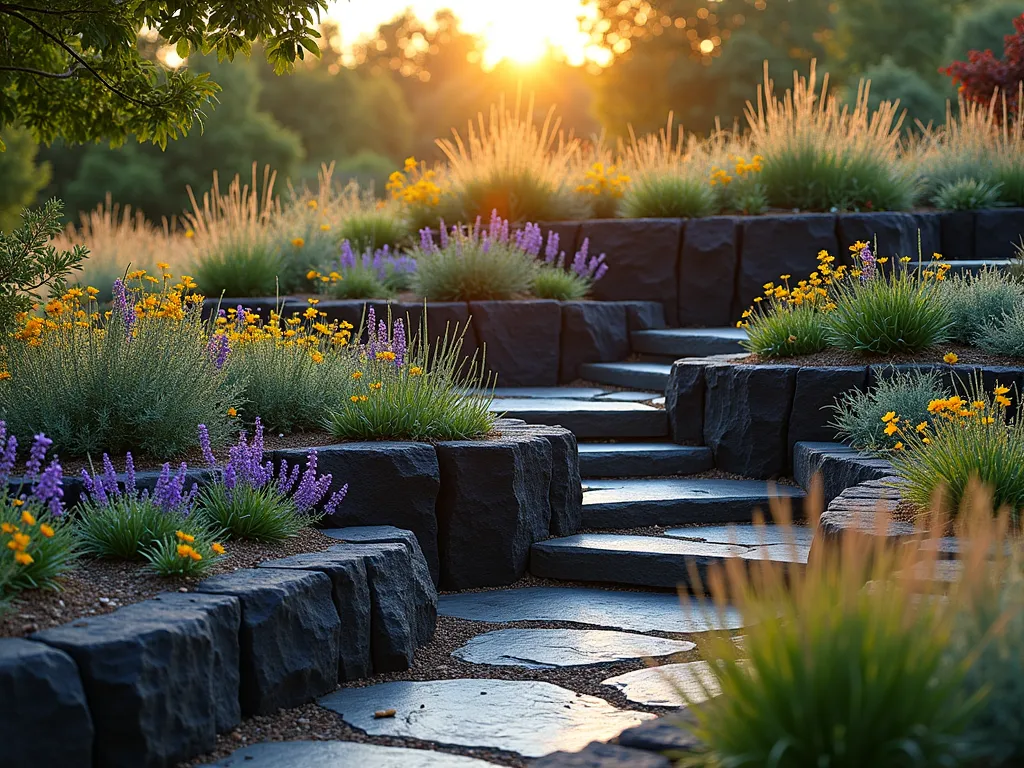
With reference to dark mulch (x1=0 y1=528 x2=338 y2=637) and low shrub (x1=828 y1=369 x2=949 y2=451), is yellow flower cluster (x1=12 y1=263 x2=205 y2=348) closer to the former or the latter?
dark mulch (x1=0 y1=528 x2=338 y2=637)

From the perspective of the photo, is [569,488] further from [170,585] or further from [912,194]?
[912,194]

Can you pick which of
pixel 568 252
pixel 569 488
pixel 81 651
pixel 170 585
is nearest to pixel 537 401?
pixel 569 488

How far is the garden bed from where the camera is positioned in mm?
8570

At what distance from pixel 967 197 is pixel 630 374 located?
3.67 metres

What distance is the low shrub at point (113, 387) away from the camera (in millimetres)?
4312

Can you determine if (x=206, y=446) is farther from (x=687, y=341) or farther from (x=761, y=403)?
(x=687, y=341)

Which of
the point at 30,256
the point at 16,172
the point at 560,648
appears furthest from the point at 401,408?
the point at 16,172

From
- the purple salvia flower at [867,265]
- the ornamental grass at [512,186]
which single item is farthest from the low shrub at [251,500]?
the ornamental grass at [512,186]

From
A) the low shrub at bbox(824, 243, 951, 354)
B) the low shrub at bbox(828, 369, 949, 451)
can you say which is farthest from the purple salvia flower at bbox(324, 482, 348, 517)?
the low shrub at bbox(824, 243, 951, 354)

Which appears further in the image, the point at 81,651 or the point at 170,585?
the point at 170,585

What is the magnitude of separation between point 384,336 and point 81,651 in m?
2.78

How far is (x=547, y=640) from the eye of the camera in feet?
13.1

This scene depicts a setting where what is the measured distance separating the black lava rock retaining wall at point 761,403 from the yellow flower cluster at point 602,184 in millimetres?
3659

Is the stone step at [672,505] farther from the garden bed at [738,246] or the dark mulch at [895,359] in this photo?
the garden bed at [738,246]
